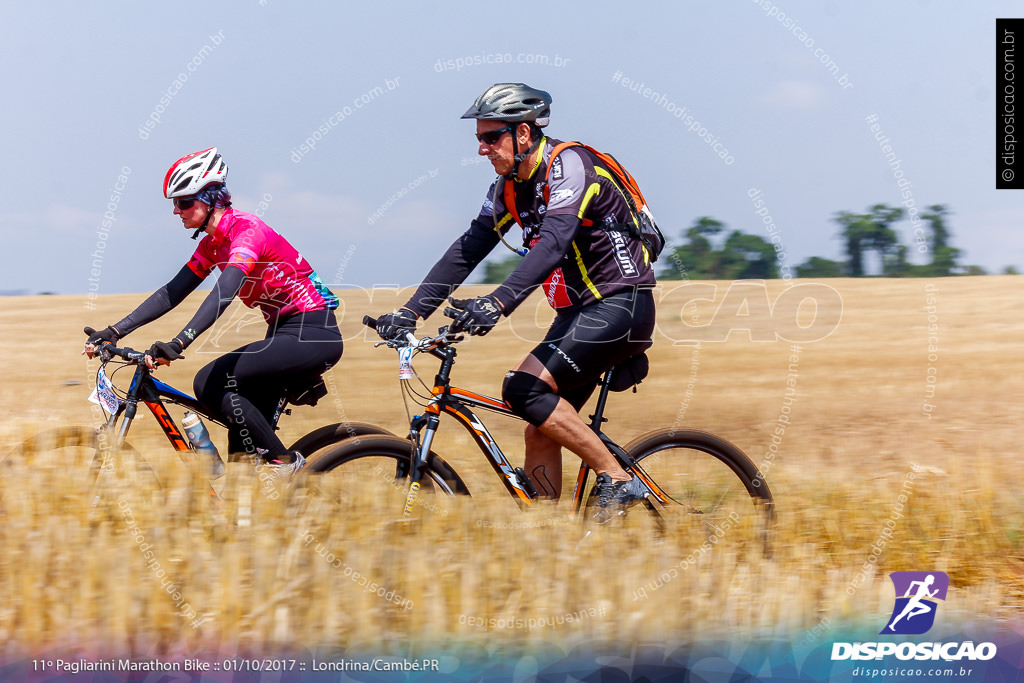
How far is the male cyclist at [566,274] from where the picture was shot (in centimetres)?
473

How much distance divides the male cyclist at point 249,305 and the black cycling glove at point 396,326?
0.70 m

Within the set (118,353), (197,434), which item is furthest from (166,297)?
(197,434)

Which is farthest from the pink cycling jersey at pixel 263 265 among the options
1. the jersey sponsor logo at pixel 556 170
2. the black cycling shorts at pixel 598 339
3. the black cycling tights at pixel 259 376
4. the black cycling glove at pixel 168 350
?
the jersey sponsor logo at pixel 556 170

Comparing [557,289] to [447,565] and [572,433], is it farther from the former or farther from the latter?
[447,565]

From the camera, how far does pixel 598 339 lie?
190 inches

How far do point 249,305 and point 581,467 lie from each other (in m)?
2.03

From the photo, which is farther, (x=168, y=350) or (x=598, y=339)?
(x=168, y=350)

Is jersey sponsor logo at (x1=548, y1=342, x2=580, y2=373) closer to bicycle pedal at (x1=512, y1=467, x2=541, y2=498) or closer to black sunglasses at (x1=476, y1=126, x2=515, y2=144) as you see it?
bicycle pedal at (x1=512, y1=467, x2=541, y2=498)

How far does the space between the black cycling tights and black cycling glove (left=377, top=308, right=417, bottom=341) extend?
0.70 meters

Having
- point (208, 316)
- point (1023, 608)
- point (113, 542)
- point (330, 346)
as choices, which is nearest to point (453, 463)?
point (330, 346)

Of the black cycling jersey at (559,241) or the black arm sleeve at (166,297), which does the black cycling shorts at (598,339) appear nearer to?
the black cycling jersey at (559,241)

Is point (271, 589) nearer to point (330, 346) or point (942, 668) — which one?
point (330, 346)

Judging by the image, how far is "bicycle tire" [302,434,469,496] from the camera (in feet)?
15.6

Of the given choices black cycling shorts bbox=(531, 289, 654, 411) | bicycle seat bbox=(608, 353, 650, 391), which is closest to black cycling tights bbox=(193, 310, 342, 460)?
black cycling shorts bbox=(531, 289, 654, 411)
